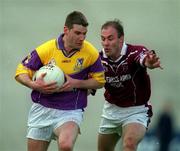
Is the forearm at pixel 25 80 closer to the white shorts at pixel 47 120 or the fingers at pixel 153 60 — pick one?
the white shorts at pixel 47 120

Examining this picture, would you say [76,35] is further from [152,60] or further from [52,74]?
[152,60]

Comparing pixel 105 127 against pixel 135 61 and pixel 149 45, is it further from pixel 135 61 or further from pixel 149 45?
pixel 149 45

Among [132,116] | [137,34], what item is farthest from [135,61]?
[137,34]

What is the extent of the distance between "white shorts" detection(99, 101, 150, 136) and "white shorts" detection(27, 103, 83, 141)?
2.65ft

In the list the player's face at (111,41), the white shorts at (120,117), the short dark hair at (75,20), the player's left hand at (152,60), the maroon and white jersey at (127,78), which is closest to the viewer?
the short dark hair at (75,20)

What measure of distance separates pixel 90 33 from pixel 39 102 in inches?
160

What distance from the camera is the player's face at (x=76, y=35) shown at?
920 cm

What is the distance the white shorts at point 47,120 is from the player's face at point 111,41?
80 cm

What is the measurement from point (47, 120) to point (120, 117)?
3.54 feet

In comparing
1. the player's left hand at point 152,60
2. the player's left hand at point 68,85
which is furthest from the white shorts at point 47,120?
the player's left hand at point 152,60

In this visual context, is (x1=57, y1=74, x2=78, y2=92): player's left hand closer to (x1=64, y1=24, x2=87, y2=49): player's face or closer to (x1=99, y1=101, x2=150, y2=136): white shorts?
(x1=64, y1=24, x2=87, y2=49): player's face

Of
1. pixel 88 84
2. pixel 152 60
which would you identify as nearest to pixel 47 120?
pixel 88 84

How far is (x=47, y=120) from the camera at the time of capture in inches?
369

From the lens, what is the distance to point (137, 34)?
1327 cm
